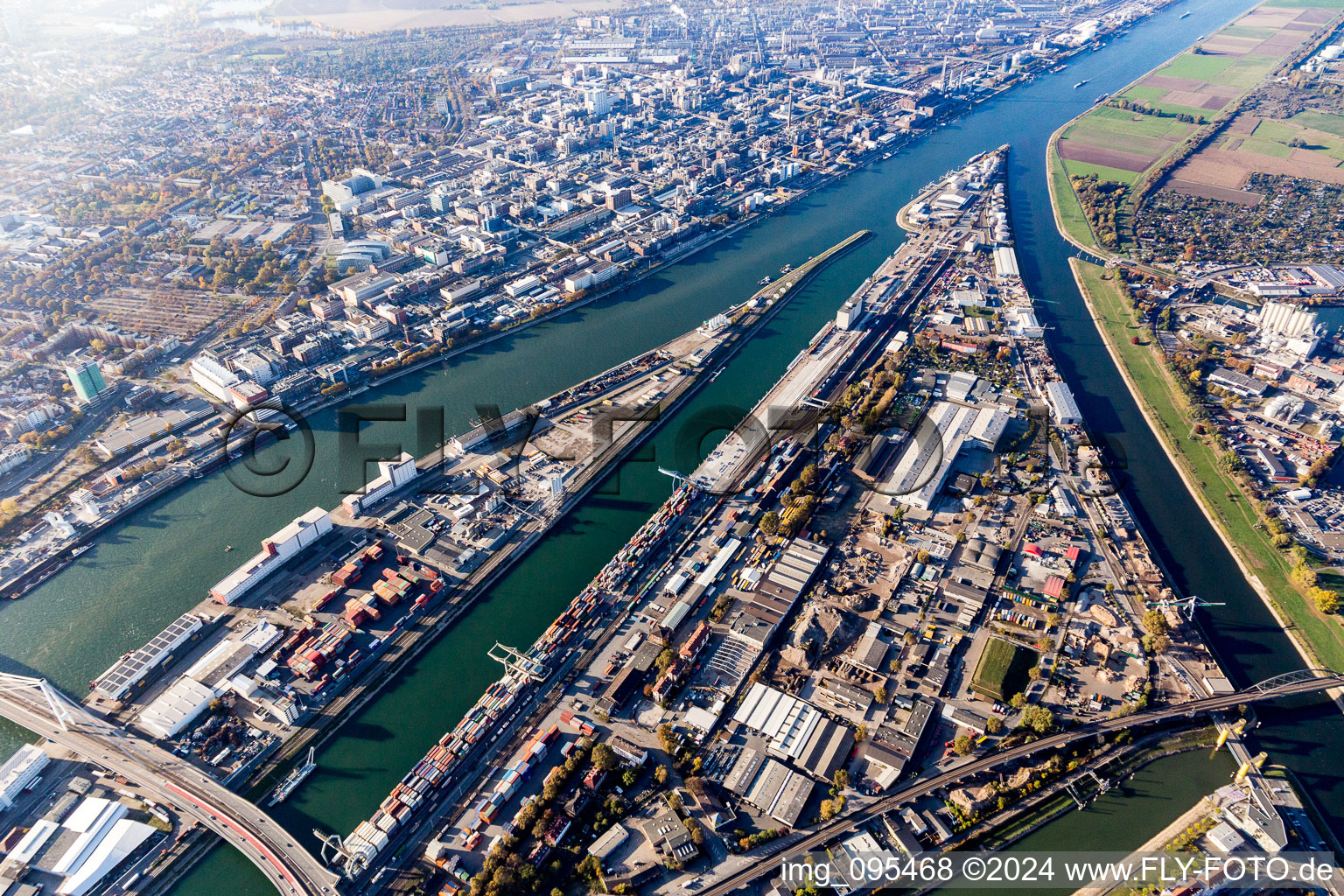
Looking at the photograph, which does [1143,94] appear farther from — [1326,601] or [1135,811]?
[1135,811]

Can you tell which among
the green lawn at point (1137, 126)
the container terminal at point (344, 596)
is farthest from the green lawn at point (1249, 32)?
the container terminal at point (344, 596)

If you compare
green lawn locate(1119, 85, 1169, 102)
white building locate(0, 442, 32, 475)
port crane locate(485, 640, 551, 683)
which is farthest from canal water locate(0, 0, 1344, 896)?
green lawn locate(1119, 85, 1169, 102)

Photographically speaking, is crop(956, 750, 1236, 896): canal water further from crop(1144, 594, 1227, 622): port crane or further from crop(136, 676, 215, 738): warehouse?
crop(136, 676, 215, 738): warehouse

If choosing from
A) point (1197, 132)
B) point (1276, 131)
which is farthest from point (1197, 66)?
point (1197, 132)

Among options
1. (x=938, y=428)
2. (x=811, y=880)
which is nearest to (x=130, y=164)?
(x=938, y=428)

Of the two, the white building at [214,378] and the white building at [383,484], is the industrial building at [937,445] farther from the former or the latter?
the white building at [214,378]

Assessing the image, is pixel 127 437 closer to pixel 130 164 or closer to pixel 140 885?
pixel 140 885
